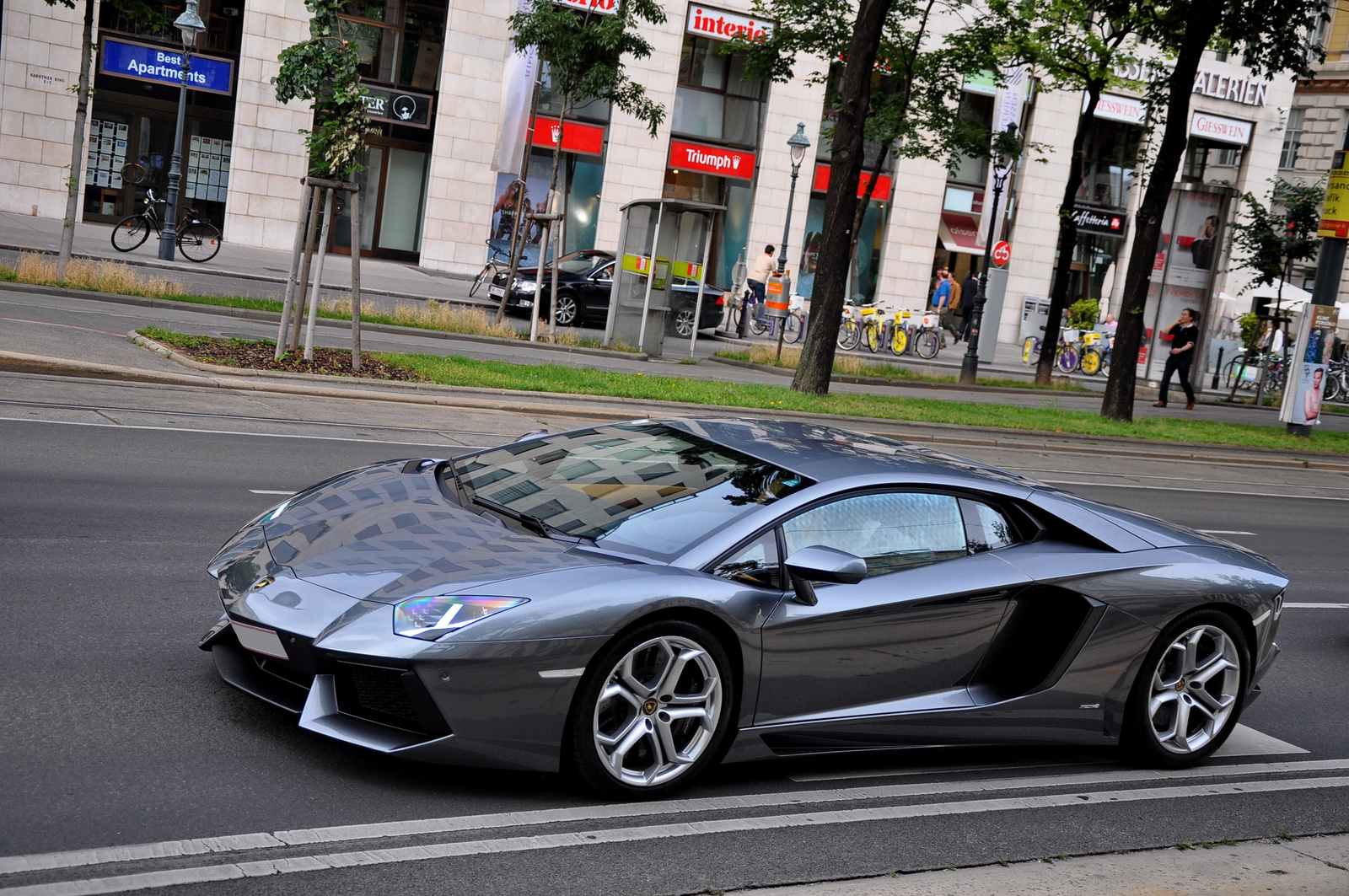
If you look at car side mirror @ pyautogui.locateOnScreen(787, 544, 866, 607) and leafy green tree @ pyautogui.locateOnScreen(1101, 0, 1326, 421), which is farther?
leafy green tree @ pyautogui.locateOnScreen(1101, 0, 1326, 421)

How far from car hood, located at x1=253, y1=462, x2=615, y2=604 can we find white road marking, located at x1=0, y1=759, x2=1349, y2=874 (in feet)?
2.41

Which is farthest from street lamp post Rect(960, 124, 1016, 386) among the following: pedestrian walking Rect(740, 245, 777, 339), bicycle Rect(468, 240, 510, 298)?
bicycle Rect(468, 240, 510, 298)

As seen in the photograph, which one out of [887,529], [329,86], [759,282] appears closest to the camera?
[887,529]

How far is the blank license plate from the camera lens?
429cm

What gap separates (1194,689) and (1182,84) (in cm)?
1880

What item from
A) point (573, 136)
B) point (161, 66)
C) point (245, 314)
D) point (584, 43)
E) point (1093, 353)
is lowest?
point (245, 314)

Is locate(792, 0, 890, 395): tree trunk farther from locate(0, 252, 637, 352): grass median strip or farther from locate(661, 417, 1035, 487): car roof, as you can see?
locate(661, 417, 1035, 487): car roof

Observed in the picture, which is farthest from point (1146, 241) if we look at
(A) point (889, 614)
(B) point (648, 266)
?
(A) point (889, 614)

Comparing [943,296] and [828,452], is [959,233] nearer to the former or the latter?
[943,296]

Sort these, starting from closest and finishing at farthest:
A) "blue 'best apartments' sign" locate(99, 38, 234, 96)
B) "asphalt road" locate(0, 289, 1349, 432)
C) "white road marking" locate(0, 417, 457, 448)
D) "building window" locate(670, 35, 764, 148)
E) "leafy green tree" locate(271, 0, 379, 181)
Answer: "white road marking" locate(0, 417, 457, 448), "asphalt road" locate(0, 289, 1349, 432), "leafy green tree" locate(271, 0, 379, 181), "blue 'best apartments' sign" locate(99, 38, 234, 96), "building window" locate(670, 35, 764, 148)

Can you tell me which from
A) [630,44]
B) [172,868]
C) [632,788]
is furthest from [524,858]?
[630,44]

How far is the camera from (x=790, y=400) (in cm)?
1817

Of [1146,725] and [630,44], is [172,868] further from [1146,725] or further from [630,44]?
[630,44]

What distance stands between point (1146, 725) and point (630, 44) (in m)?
19.6
